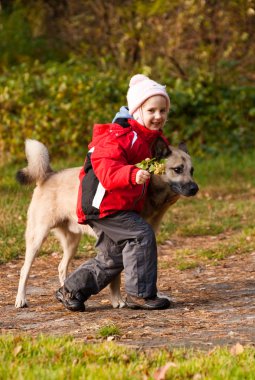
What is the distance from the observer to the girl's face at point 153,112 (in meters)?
6.06

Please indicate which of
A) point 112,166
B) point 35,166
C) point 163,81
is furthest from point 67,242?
point 163,81

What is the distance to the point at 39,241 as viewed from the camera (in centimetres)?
681

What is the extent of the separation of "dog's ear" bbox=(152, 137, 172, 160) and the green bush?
9299mm

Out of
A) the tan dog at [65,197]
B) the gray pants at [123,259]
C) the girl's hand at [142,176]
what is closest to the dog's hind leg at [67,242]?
the tan dog at [65,197]

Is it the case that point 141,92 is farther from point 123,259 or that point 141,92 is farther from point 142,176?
point 123,259

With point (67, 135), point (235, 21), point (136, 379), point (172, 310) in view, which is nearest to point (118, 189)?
point (172, 310)

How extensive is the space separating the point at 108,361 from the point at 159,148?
7.19ft

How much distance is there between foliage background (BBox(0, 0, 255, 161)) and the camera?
1575cm

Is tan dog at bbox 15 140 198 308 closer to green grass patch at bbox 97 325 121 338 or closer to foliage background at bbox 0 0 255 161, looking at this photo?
green grass patch at bbox 97 325 121 338

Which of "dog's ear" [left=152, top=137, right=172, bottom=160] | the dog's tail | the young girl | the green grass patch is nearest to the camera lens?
the green grass patch

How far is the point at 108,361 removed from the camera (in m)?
4.39

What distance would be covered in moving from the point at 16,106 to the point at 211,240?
24.4 feet

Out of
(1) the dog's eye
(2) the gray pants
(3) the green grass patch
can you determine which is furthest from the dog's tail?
(3) the green grass patch

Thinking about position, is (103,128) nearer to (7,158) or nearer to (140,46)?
(7,158)
